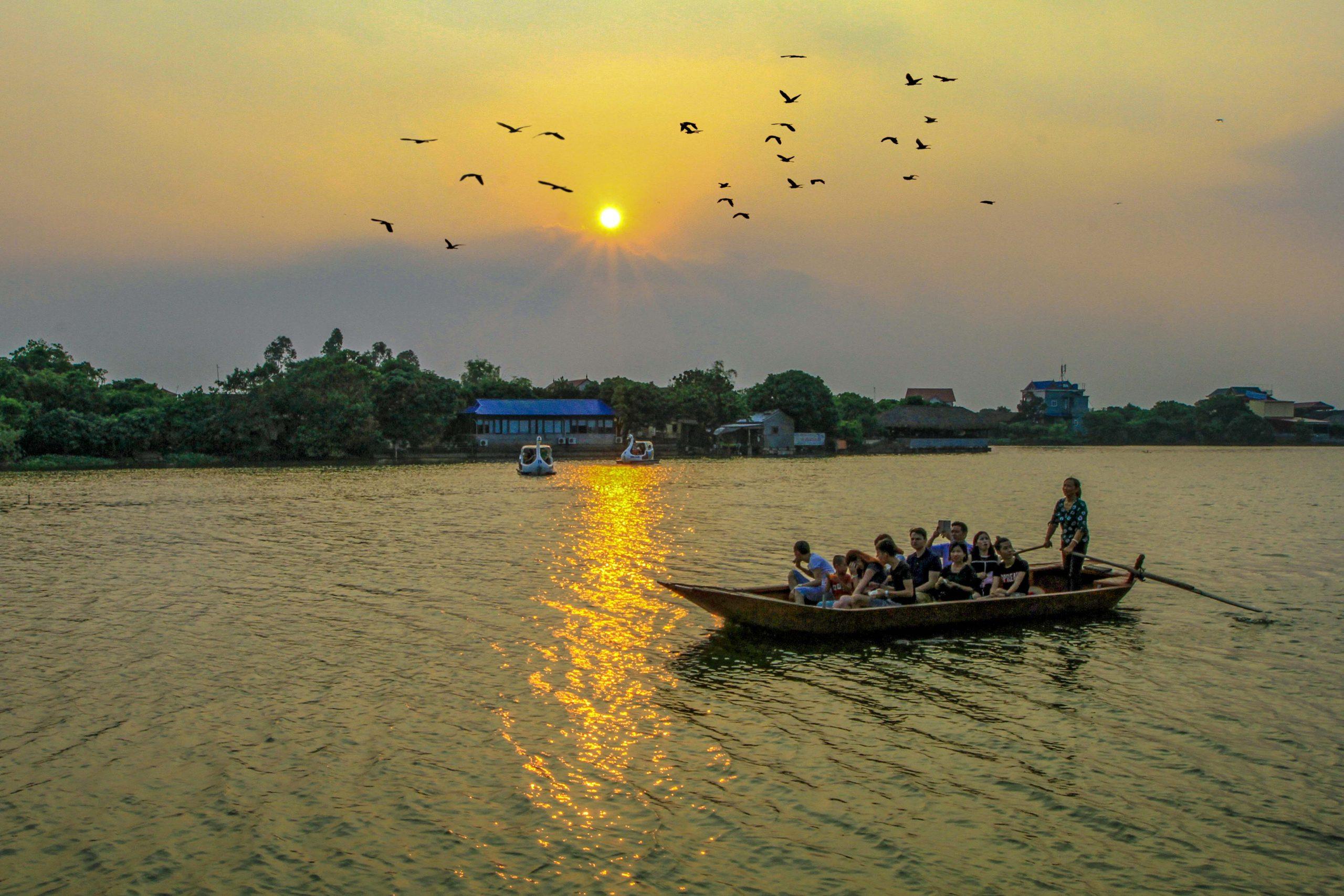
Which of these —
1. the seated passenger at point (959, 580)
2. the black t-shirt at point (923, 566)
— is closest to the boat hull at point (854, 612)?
the seated passenger at point (959, 580)

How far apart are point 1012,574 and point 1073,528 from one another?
1290 mm

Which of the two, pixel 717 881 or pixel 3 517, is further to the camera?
pixel 3 517

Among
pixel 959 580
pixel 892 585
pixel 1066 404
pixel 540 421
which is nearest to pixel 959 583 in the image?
pixel 959 580

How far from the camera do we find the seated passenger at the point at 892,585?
13.3 m

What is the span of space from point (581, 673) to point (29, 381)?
2652 inches

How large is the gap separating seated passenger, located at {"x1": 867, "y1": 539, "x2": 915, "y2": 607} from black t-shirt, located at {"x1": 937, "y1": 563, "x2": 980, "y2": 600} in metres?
0.66

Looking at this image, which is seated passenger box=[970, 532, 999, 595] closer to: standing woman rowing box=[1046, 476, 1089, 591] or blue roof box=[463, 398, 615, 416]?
standing woman rowing box=[1046, 476, 1089, 591]

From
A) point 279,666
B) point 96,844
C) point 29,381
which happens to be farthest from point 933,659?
point 29,381

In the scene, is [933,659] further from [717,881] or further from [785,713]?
[717,881]

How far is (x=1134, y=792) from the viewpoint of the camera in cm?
821

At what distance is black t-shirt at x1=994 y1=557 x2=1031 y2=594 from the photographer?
46.4ft

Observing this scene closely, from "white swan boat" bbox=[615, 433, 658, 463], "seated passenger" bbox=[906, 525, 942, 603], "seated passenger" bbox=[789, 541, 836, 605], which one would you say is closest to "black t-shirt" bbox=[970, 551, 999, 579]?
"seated passenger" bbox=[906, 525, 942, 603]

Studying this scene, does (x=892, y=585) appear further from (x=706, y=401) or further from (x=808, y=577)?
(x=706, y=401)

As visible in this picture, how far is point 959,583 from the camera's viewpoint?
14.0 metres
